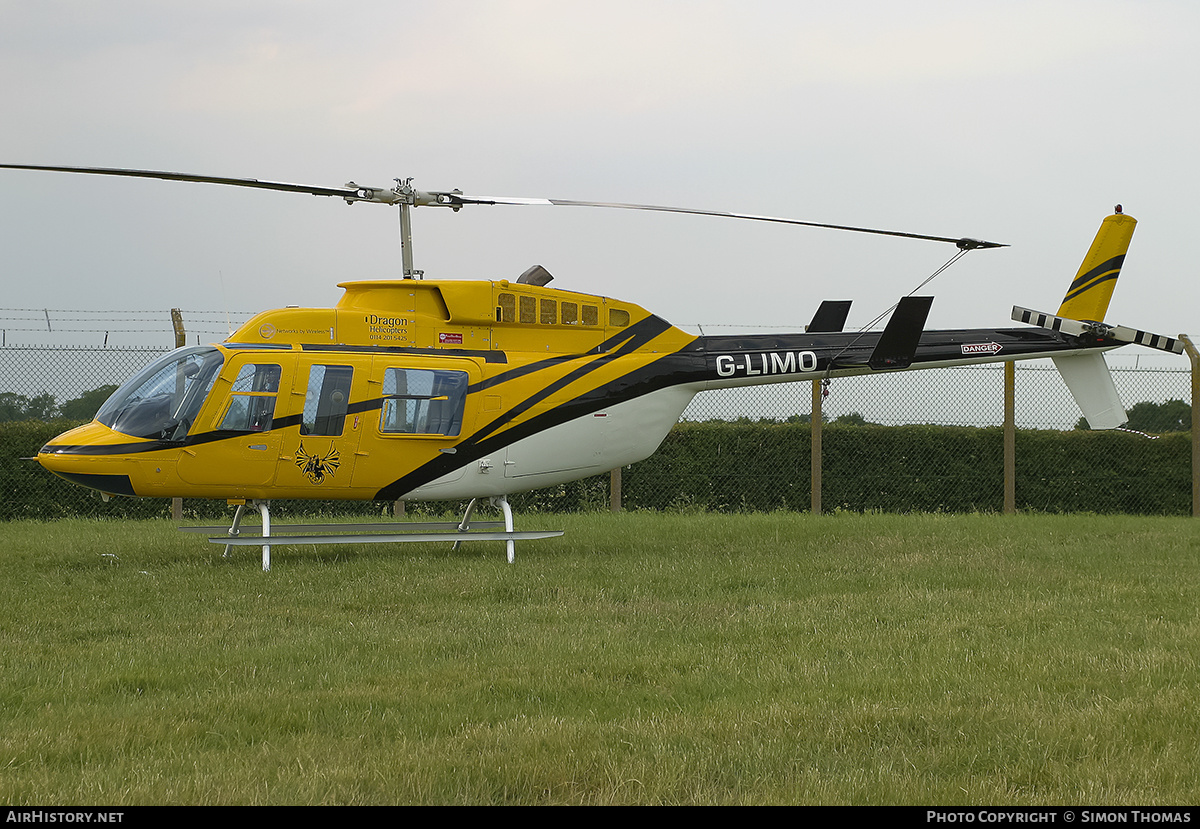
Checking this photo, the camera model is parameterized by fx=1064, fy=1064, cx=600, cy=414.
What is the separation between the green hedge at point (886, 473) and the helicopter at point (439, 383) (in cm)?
342

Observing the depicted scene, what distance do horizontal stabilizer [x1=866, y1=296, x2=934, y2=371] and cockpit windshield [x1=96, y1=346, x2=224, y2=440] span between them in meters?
6.18

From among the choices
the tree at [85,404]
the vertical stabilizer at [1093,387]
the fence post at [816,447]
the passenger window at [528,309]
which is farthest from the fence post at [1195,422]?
the tree at [85,404]

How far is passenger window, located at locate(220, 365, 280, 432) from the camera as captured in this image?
8.80 metres

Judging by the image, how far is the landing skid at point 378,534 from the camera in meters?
8.56

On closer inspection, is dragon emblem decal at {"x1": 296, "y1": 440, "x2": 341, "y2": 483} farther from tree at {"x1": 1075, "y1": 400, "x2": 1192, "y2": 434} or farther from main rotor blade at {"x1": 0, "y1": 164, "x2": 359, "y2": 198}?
tree at {"x1": 1075, "y1": 400, "x2": 1192, "y2": 434}

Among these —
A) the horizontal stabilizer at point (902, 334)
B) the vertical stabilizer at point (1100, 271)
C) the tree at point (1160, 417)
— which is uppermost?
the vertical stabilizer at point (1100, 271)

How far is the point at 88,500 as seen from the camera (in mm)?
12758

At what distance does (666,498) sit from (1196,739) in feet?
33.6

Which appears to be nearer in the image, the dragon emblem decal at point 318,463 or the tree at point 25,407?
the dragon emblem decal at point 318,463

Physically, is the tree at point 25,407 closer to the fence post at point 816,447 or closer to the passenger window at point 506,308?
the passenger window at point 506,308

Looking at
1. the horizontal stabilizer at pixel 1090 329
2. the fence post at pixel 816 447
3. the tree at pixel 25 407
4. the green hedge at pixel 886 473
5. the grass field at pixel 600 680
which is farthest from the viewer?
the green hedge at pixel 886 473

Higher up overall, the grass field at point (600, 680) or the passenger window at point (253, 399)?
the passenger window at point (253, 399)

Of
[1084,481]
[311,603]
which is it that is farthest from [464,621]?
[1084,481]

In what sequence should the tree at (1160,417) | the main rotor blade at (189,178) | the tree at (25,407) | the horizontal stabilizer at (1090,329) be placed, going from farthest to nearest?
the tree at (1160,417)
the tree at (25,407)
the horizontal stabilizer at (1090,329)
the main rotor blade at (189,178)
